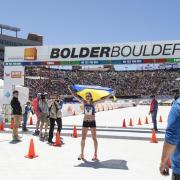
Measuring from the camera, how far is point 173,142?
3562 mm

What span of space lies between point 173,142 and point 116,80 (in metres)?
82.0

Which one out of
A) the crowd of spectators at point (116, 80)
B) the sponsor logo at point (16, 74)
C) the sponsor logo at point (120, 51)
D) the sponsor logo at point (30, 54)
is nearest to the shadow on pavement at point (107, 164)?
the sponsor logo at point (120, 51)

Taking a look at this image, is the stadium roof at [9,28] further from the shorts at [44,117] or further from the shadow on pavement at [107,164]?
the shadow on pavement at [107,164]

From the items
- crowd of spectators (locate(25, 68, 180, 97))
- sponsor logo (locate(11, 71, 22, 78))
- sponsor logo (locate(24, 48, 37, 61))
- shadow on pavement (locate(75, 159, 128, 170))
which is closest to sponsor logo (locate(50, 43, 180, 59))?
sponsor logo (locate(24, 48, 37, 61))

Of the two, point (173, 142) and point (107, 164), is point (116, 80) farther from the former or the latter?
point (173, 142)

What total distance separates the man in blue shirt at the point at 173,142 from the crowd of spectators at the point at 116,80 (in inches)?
2729

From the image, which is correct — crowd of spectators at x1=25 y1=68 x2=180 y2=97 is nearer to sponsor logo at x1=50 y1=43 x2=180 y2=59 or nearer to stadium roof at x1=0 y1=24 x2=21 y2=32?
stadium roof at x1=0 y1=24 x2=21 y2=32

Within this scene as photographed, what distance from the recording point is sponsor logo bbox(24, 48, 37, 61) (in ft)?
66.4

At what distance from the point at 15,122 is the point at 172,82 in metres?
71.0

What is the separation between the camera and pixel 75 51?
19797mm

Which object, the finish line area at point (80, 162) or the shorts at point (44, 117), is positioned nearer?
the finish line area at point (80, 162)

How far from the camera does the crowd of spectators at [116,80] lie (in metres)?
76.4

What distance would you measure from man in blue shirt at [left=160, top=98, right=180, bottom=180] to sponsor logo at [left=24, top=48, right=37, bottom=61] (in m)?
17.1

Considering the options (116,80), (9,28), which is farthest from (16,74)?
(9,28)
